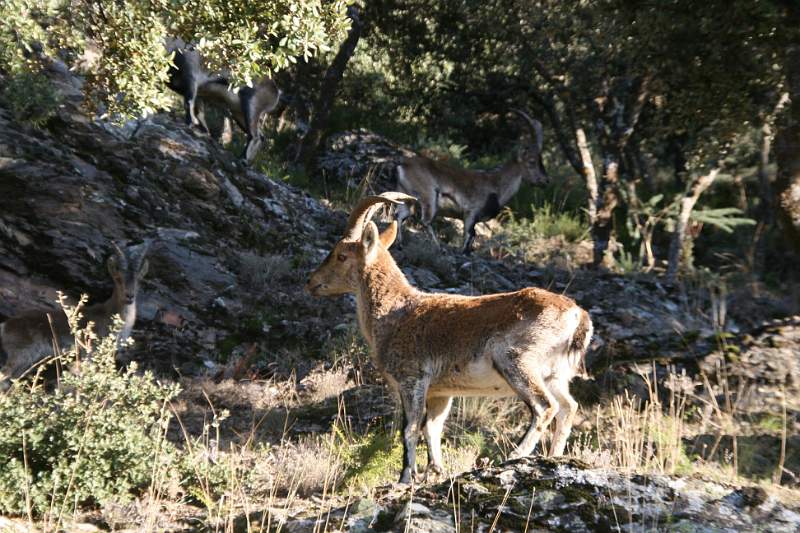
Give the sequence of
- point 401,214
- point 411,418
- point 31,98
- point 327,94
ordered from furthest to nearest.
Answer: point 327,94
point 401,214
point 31,98
point 411,418

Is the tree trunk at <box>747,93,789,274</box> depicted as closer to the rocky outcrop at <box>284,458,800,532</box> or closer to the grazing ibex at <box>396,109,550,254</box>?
the grazing ibex at <box>396,109,550,254</box>

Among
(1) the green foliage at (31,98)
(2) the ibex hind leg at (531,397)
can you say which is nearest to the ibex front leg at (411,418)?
(2) the ibex hind leg at (531,397)

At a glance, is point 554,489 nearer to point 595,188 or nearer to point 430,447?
point 430,447

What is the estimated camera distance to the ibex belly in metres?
6.66

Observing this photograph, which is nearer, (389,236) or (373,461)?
(373,461)

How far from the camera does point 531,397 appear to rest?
6379 millimetres

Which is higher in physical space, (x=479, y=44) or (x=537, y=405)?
(x=479, y=44)

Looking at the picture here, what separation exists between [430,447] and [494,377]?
0.76 metres

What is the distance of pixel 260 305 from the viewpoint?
12078 mm

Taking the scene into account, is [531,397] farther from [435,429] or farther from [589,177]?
[589,177]

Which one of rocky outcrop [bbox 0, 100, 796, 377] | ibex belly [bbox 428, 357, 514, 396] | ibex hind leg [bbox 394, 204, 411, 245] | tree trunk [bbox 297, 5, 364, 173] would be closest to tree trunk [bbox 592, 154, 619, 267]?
rocky outcrop [bbox 0, 100, 796, 377]

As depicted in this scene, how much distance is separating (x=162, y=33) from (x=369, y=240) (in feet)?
8.32

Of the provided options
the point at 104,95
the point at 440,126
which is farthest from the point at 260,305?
the point at 440,126

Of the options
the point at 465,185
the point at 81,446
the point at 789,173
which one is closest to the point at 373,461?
the point at 81,446
